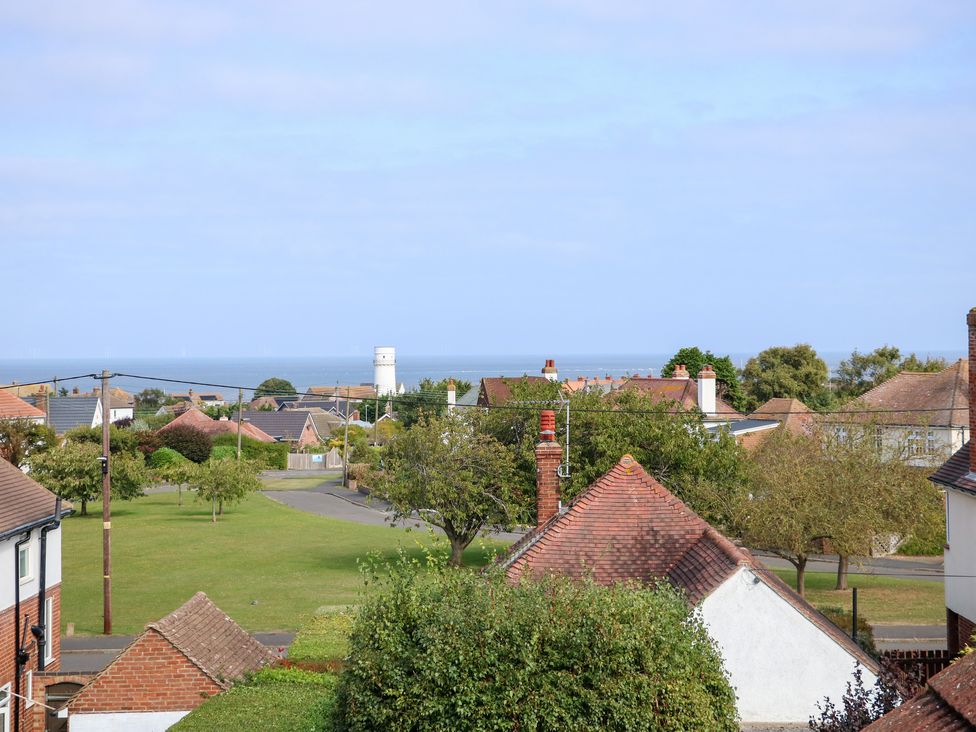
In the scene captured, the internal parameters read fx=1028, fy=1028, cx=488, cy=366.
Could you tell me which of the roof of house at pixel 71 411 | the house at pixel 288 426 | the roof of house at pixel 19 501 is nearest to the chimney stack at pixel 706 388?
the roof of house at pixel 19 501

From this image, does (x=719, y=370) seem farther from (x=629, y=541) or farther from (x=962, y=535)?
(x=629, y=541)

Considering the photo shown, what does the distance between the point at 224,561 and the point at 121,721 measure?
24859mm

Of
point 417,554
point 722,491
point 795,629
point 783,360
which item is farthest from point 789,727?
point 783,360

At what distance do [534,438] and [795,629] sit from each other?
77.4 feet

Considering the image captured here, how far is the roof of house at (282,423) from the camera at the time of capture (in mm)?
109463

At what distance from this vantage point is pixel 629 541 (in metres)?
19.3

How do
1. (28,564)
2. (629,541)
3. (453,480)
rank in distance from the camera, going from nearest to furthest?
1. (629,541)
2. (28,564)
3. (453,480)

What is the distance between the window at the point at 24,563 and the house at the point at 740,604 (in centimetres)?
1183

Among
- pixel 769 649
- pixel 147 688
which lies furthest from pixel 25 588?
pixel 769 649

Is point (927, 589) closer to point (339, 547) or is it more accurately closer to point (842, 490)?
point (842, 490)

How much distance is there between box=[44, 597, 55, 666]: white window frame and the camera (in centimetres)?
2480

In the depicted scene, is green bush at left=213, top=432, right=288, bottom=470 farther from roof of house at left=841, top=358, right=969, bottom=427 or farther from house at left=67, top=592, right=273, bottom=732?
house at left=67, top=592, right=273, bottom=732

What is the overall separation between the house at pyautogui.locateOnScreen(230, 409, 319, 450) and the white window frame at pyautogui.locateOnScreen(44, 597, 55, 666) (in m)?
81.1

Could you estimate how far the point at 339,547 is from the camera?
158 feet
